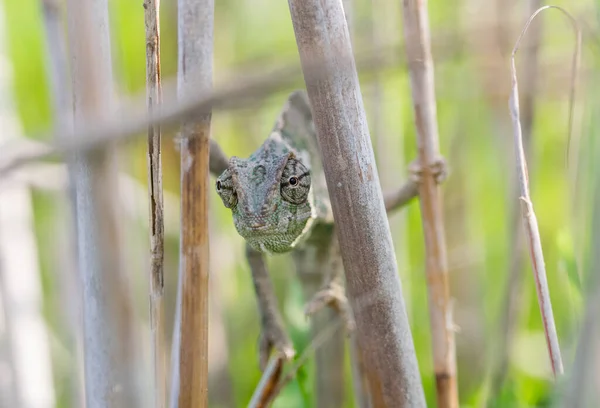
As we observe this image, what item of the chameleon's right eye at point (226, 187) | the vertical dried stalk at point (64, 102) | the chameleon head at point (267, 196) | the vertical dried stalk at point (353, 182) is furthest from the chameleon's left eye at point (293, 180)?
the vertical dried stalk at point (64, 102)

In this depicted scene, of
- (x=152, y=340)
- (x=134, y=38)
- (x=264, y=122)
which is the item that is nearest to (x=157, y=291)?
(x=152, y=340)

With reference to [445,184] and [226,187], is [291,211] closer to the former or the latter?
[226,187]

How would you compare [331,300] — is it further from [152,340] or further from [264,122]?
[264,122]

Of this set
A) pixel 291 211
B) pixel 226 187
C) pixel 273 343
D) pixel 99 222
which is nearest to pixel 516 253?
pixel 273 343

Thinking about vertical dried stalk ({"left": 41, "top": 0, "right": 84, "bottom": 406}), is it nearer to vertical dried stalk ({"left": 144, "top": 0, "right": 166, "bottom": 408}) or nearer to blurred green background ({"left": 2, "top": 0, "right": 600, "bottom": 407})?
blurred green background ({"left": 2, "top": 0, "right": 600, "bottom": 407})

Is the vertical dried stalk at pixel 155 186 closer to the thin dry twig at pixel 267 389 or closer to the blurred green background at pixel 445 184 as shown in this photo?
the thin dry twig at pixel 267 389

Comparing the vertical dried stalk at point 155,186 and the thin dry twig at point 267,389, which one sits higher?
the vertical dried stalk at point 155,186
